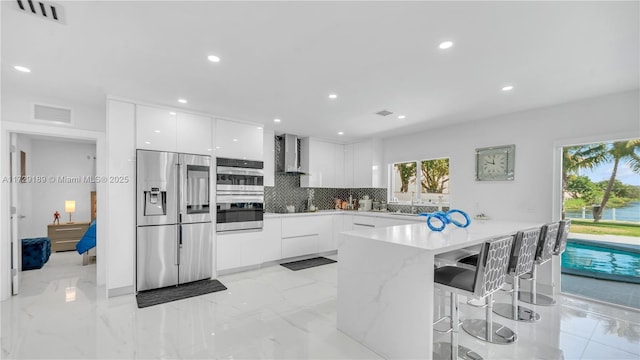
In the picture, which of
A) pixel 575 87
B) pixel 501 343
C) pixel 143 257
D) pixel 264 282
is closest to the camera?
pixel 501 343

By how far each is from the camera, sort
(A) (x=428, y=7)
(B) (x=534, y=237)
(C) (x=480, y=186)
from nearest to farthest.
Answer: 1. (A) (x=428, y=7)
2. (B) (x=534, y=237)
3. (C) (x=480, y=186)

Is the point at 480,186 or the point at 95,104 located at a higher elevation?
the point at 95,104

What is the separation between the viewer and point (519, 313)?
292cm

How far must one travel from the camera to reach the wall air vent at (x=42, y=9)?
1.69 metres

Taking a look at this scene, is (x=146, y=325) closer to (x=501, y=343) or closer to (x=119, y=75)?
(x=119, y=75)

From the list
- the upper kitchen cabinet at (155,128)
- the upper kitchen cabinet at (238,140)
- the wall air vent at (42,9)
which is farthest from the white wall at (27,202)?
the wall air vent at (42,9)

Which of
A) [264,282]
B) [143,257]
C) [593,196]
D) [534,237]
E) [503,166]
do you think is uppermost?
[503,166]

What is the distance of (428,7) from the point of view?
1696 mm

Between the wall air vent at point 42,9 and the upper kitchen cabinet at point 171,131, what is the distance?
5.77 ft

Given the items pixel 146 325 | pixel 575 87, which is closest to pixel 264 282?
pixel 146 325

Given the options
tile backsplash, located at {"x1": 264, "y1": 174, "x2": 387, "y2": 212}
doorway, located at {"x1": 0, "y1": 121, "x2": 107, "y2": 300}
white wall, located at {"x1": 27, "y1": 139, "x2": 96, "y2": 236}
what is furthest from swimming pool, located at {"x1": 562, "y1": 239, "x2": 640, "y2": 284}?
white wall, located at {"x1": 27, "y1": 139, "x2": 96, "y2": 236}

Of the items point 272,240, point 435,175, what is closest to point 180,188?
point 272,240

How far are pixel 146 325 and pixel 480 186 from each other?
4.66 metres

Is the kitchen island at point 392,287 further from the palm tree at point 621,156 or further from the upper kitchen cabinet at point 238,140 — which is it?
the upper kitchen cabinet at point 238,140
